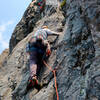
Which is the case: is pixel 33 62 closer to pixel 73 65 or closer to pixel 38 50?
pixel 38 50

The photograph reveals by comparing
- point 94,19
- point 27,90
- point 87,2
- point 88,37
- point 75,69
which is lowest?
point 27,90

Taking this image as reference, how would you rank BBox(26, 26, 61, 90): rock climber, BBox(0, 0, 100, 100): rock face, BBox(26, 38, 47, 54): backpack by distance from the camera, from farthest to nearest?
1. BBox(26, 38, 47, 54): backpack
2. BBox(26, 26, 61, 90): rock climber
3. BBox(0, 0, 100, 100): rock face

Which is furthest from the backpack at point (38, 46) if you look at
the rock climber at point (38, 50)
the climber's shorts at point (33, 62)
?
the climber's shorts at point (33, 62)

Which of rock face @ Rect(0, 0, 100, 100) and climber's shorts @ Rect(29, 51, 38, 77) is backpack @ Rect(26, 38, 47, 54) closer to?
climber's shorts @ Rect(29, 51, 38, 77)

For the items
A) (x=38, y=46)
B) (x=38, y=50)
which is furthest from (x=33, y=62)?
(x=38, y=46)

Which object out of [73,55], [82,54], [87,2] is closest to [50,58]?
[73,55]

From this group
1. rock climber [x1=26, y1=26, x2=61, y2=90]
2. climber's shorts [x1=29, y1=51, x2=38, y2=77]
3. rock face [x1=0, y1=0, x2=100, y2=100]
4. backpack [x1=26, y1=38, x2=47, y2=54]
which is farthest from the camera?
backpack [x1=26, y1=38, x2=47, y2=54]

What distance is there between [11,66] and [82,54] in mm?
6306

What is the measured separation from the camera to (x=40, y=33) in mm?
9641

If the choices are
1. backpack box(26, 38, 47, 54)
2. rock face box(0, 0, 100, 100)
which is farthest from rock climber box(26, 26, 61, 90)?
rock face box(0, 0, 100, 100)

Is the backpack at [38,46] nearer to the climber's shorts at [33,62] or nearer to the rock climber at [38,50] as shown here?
the rock climber at [38,50]

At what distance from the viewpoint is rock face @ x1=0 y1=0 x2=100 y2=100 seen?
555cm

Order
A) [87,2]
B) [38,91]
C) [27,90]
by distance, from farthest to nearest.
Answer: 1. [27,90]
2. [38,91]
3. [87,2]

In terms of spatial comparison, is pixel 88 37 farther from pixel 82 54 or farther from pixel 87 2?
pixel 87 2
